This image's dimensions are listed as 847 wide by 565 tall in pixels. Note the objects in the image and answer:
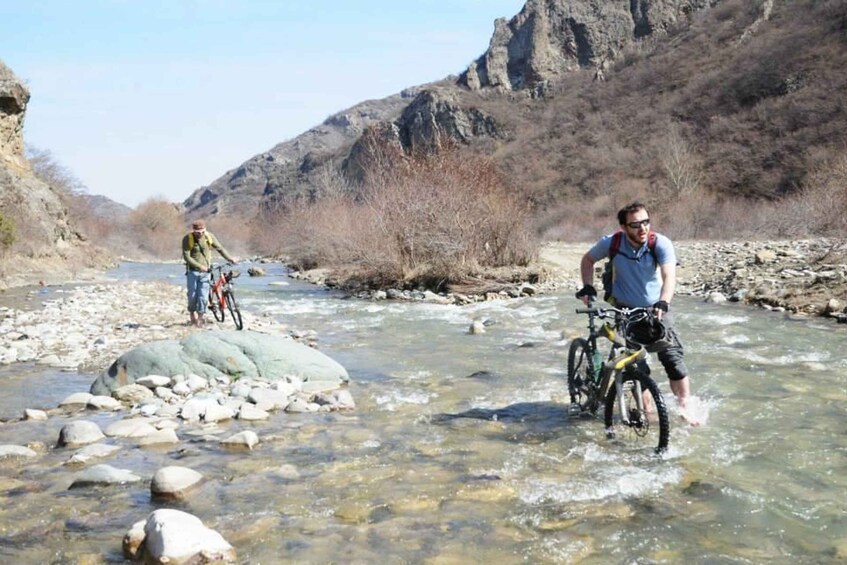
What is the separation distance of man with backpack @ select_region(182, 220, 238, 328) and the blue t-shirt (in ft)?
27.0

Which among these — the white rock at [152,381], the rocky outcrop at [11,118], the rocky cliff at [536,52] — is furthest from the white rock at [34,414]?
the rocky cliff at [536,52]

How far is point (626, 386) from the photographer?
6.29 m

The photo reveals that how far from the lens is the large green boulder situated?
9047 mm

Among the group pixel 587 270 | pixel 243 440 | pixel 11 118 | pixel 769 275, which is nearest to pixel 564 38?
pixel 11 118

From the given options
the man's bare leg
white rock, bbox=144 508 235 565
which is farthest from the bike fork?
white rock, bbox=144 508 235 565

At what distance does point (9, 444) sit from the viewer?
6.69 m

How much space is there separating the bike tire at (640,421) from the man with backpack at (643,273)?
38cm

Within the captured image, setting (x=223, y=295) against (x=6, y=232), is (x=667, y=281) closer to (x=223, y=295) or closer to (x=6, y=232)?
(x=223, y=295)

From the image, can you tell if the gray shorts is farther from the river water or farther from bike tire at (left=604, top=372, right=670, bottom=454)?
the river water

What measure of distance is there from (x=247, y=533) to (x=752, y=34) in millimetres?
81183

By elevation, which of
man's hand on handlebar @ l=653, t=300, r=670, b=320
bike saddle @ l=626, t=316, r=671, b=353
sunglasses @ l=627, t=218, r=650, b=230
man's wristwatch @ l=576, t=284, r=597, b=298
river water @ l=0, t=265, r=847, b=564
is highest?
sunglasses @ l=627, t=218, r=650, b=230

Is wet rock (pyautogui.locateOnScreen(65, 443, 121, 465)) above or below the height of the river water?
above

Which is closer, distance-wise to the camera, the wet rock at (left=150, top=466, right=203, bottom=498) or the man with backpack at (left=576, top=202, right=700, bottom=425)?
the wet rock at (left=150, top=466, right=203, bottom=498)

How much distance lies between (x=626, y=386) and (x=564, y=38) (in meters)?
99.0
